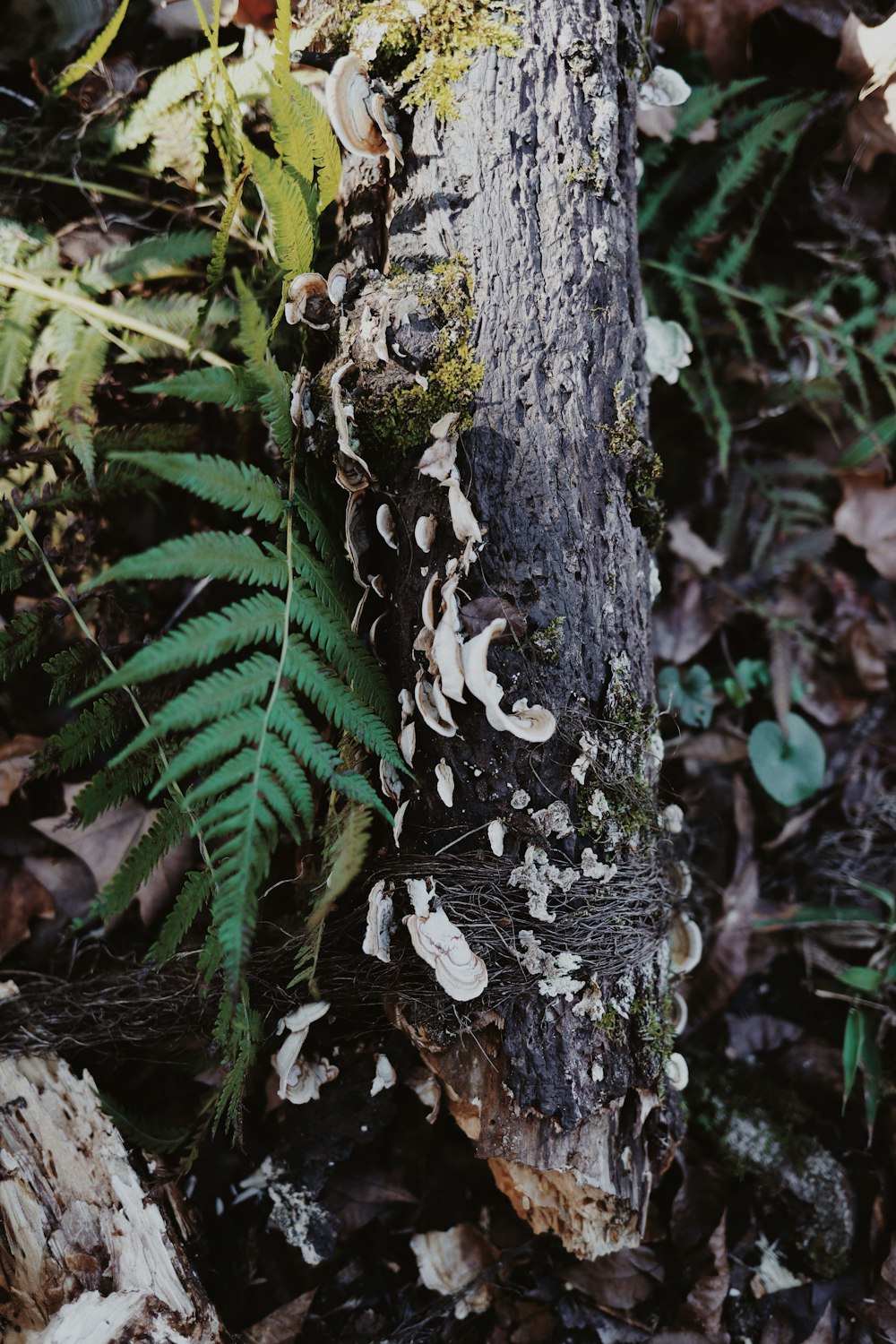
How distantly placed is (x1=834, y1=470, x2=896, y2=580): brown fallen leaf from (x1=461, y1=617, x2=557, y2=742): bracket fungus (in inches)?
87.4

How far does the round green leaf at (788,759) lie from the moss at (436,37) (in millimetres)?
Result: 2510

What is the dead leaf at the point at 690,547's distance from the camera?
3.33 metres

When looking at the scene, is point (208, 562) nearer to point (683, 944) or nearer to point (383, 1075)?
point (383, 1075)

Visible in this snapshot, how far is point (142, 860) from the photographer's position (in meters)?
2.00

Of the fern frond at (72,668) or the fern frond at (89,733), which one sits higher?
the fern frond at (72,668)

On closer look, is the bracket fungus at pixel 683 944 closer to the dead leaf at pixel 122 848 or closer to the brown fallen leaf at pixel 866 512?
the dead leaf at pixel 122 848

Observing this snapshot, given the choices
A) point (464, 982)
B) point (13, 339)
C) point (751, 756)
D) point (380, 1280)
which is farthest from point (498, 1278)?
point (13, 339)

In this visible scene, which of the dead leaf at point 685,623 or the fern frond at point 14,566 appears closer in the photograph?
the fern frond at point 14,566

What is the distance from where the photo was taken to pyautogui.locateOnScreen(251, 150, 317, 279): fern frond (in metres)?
1.86

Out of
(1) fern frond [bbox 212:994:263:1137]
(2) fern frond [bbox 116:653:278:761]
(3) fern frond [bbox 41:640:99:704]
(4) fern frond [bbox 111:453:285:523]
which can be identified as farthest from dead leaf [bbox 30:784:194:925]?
(4) fern frond [bbox 111:453:285:523]

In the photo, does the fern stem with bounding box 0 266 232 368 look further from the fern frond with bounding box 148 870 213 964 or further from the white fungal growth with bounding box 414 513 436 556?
the fern frond with bounding box 148 870 213 964

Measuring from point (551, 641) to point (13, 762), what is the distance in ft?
6.33

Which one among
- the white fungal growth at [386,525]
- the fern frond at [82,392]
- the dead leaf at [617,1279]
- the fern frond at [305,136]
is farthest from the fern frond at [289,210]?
the dead leaf at [617,1279]

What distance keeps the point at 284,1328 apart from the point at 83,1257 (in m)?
0.77
